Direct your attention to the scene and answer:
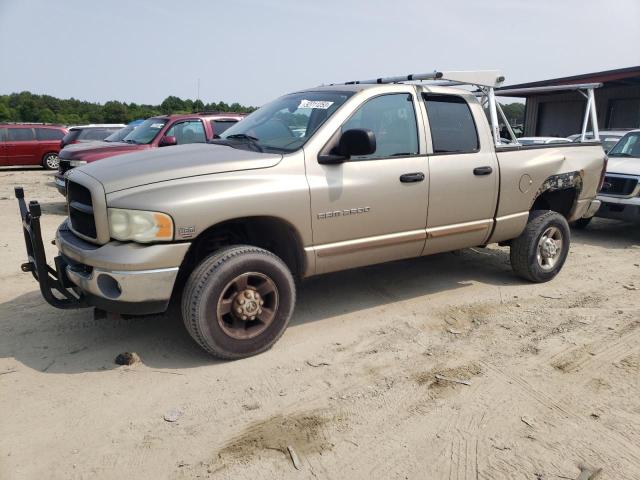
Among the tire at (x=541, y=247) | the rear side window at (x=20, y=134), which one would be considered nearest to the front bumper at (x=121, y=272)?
the tire at (x=541, y=247)

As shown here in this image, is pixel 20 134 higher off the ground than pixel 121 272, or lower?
higher

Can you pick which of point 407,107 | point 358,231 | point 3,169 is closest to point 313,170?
point 358,231

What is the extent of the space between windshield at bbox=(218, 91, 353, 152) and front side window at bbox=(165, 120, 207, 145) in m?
5.44

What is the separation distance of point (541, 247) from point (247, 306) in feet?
11.1

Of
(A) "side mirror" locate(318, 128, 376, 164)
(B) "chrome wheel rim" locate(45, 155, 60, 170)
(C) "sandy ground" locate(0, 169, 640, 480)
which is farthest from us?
(B) "chrome wheel rim" locate(45, 155, 60, 170)

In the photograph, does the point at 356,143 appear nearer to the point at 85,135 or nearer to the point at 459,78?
the point at 459,78

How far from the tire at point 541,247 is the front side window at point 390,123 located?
1.75 metres

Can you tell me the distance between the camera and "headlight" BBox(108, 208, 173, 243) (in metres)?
3.25

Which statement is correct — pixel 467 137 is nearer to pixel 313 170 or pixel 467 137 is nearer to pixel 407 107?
pixel 407 107

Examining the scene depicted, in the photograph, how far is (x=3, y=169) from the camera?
727 inches

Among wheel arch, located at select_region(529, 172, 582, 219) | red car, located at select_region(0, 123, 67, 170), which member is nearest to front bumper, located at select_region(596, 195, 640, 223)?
wheel arch, located at select_region(529, 172, 582, 219)

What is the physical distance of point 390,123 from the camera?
4.32 meters

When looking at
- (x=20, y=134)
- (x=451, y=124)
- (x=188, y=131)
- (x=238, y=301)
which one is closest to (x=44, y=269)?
(x=238, y=301)

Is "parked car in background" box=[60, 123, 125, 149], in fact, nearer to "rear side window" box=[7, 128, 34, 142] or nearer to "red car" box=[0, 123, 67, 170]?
"red car" box=[0, 123, 67, 170]
